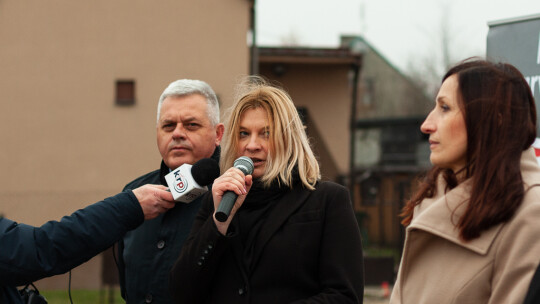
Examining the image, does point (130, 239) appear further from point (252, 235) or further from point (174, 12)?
point (174, 12)

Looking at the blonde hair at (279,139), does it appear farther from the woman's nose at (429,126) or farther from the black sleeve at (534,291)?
the black sleeve at (534,291)

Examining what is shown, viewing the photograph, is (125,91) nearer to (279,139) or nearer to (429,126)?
(279,139)

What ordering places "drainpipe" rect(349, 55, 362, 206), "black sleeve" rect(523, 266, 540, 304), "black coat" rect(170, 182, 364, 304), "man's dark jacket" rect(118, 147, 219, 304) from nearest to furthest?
"black sleeve" rect(523, 266, 540, 304) → "black coat" rect(170, 182, 364, 304) → "man's dark jacket" rect(118, 147, 219, 304) → "drainpipe" rect(349, 55, 362, 206)

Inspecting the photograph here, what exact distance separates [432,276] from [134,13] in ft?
42.5

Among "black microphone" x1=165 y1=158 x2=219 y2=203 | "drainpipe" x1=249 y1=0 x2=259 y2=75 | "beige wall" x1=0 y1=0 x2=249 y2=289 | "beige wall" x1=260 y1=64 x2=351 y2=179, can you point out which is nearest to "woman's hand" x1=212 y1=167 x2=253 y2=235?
"black microphone" x1=165 y1=158 x2=219 y2=203

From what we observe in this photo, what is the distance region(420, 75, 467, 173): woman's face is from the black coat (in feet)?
1.68

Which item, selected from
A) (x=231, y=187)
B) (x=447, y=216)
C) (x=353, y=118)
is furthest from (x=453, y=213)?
(x=353, y=118)

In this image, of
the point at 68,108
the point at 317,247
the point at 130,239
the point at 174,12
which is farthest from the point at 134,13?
the point at 317,247

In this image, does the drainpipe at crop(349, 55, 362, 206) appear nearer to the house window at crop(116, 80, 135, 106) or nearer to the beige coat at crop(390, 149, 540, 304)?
the house window at crop(116, 80, 135, 106)

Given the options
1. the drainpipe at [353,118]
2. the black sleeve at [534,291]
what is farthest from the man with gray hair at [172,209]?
the drainpipe at [353,118]

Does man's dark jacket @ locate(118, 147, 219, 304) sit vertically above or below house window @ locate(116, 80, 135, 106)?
below

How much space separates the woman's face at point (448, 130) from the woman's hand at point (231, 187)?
722 millimetres

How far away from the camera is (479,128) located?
2.31 m

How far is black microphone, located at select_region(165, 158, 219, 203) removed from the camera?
9.64 feet
